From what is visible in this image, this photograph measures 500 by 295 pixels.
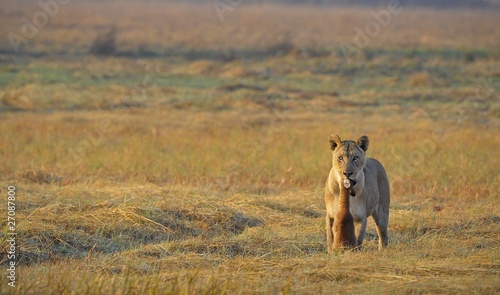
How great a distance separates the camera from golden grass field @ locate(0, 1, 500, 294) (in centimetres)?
679

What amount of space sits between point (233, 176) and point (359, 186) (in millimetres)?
5057

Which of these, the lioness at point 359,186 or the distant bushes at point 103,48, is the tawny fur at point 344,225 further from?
the distant bushes at point 103,48

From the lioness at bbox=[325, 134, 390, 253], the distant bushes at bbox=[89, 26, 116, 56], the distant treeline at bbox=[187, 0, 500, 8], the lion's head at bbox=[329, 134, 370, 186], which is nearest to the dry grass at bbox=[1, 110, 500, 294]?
the lioness at bbox=[325, 134, 390, 253]

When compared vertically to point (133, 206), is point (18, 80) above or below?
above

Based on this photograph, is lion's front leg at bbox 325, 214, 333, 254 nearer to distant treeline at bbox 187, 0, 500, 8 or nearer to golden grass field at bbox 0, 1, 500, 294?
golden grass field at bbox 0, 1, 500, 294

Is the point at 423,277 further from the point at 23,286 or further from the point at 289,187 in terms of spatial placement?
the point at 289,187

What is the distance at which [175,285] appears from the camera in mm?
6121

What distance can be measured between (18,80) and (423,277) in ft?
62.2

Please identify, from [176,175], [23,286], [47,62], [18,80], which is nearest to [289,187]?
[176,175]

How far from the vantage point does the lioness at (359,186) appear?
7.32 metres

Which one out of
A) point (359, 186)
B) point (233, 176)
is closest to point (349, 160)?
point (359, 186)

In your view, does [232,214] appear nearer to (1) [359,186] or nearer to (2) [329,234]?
(2) [329,234]

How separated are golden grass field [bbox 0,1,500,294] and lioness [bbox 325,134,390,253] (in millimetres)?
309

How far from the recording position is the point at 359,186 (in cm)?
752
